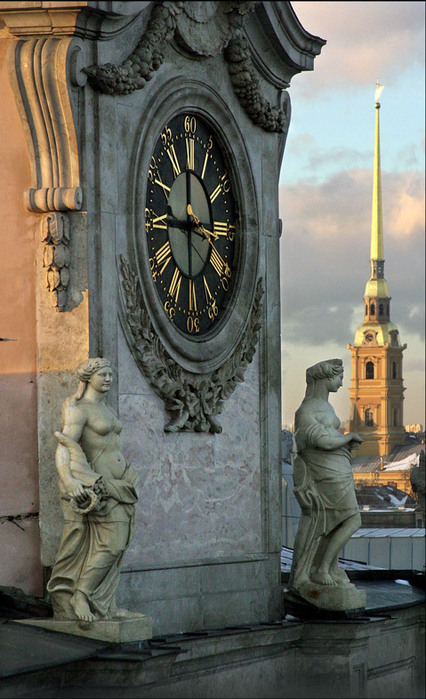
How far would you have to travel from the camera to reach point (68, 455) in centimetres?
1224

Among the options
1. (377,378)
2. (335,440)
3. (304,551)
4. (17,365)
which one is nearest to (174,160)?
(17,365)

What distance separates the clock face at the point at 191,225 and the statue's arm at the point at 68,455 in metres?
1.95

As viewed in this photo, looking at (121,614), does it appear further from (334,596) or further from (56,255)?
(334,596)

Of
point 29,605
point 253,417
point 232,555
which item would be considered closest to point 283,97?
point 253,417

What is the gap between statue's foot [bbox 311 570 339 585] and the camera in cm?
1525

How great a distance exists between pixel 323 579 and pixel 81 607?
3.47 m

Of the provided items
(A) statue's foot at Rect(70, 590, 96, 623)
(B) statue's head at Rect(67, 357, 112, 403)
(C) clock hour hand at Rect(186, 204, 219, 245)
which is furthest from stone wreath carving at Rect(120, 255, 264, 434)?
(A) statue's foot at Rect(70, 590, 96, 623)

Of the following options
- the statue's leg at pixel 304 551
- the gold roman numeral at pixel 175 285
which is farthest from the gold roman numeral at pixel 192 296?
the statue's leg at pixel 304 551

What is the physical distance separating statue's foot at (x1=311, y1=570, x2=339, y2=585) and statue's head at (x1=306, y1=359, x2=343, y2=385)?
1648 millimetres

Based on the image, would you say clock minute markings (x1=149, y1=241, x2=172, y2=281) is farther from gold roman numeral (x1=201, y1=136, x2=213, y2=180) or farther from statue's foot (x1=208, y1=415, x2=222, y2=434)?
statue's foot (x1=208, y1=415, x2=222, y2=434)

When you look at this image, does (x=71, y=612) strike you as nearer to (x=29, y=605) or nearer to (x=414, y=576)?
(x=29, y=605)

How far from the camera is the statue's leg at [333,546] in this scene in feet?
50.1

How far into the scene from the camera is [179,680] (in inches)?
492

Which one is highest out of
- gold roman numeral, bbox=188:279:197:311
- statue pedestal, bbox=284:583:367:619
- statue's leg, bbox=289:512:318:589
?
gold roman numeral, bbox=188:279:197:311
